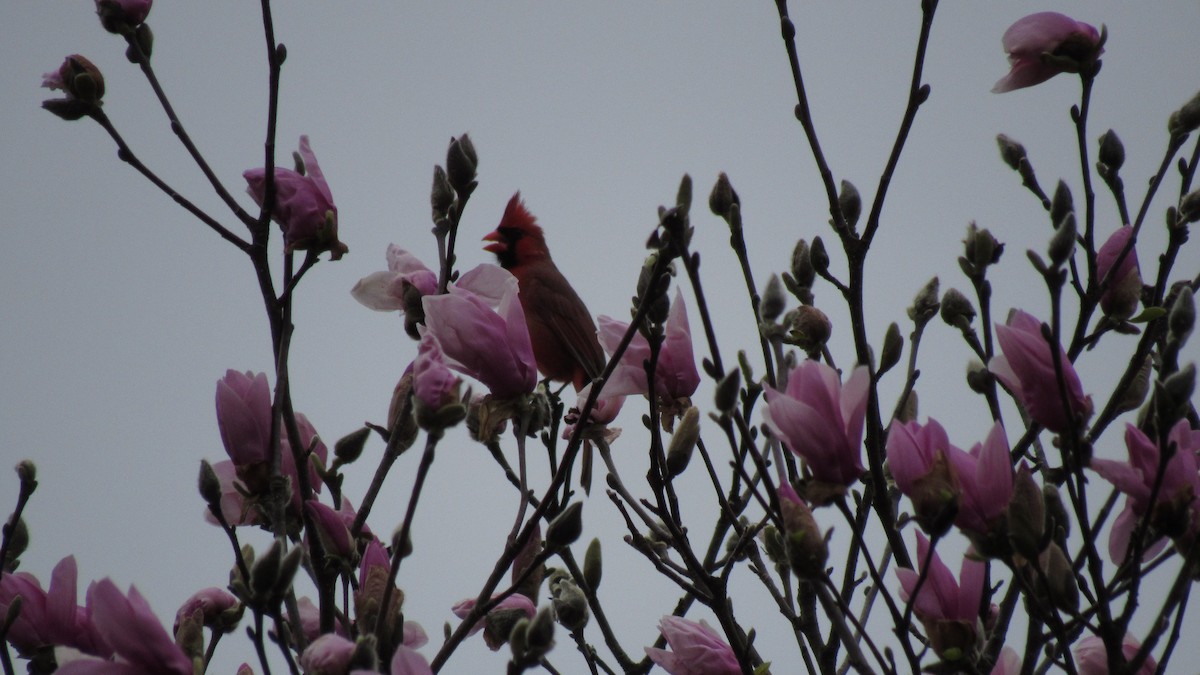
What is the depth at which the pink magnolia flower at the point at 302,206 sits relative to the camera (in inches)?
64.7

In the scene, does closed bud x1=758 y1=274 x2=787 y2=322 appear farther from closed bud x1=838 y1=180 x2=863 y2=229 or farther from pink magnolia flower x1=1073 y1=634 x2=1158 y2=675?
pink magnolia flower x1=1073 y1=634 x2=1158 y2=675

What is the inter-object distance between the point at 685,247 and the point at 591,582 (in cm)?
63

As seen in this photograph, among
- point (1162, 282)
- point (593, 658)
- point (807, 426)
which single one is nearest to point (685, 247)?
point (807, 426)

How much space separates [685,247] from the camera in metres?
1.30

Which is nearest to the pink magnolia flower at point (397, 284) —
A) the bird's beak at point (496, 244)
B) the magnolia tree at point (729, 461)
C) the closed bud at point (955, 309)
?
the magnolia tree at point (729, 461)

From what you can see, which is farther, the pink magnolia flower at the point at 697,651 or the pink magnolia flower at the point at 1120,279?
the pink magnolia flower at the point at 1120,279

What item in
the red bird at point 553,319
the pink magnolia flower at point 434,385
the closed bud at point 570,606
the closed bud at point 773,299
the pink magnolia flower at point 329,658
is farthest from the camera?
the red bird at point 553,319

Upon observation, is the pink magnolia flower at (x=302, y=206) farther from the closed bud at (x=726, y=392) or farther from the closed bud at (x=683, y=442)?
the closed bud at (x=726, y=392)

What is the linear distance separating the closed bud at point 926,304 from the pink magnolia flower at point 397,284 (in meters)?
0.86

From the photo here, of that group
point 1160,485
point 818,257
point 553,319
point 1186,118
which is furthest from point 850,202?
point 553,319

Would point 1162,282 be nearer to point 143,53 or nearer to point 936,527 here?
point 936,527

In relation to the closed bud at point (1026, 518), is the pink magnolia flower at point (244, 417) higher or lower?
higher

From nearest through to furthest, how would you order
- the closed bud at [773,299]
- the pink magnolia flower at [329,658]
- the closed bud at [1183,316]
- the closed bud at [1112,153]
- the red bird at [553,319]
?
the pink magnolia flower at [329,658]
the closed bud at [1183,316]
the closed bud at [773,299]
the closed bud at [1112,153]
the red bird at [553,319]

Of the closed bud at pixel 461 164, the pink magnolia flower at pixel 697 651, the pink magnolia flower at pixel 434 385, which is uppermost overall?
the closed bud at pixel 461 164
